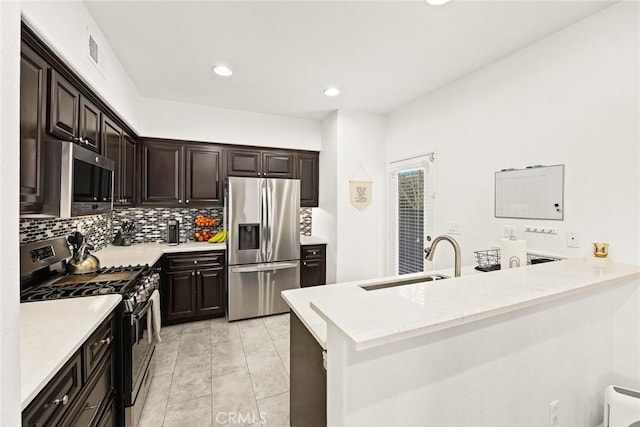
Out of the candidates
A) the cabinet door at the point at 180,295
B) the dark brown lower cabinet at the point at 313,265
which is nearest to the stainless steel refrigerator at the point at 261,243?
the dark brown lower cabinet at the point at 313,265

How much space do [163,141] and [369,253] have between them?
3.07m

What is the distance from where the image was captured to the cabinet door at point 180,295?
125 inches

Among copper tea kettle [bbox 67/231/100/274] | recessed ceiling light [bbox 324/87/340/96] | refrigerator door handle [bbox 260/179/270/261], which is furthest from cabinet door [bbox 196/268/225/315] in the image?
recessed ceiling light [bbox 324/87/340/96]

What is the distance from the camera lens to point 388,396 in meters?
0.92

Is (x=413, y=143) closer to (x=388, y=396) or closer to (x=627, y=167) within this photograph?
(x=627, y=167)

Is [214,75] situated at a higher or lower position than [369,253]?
higher

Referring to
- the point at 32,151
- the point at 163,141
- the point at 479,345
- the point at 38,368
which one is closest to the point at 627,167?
the point at 479,345

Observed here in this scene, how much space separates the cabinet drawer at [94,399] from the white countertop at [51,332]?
0.28 m

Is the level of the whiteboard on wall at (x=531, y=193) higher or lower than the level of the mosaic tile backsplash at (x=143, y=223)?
higher

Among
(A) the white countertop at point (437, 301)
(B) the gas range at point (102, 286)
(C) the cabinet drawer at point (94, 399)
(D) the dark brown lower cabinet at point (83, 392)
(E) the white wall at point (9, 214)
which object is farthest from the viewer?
(B) the gas range at point (102, 286)

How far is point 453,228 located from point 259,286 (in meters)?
2.35

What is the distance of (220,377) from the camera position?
2.29m

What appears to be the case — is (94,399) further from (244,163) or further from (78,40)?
(244,163)

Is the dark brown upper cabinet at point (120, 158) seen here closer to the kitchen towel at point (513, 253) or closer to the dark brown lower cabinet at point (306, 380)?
the dark brown lower cabinet at point (306, 380)
